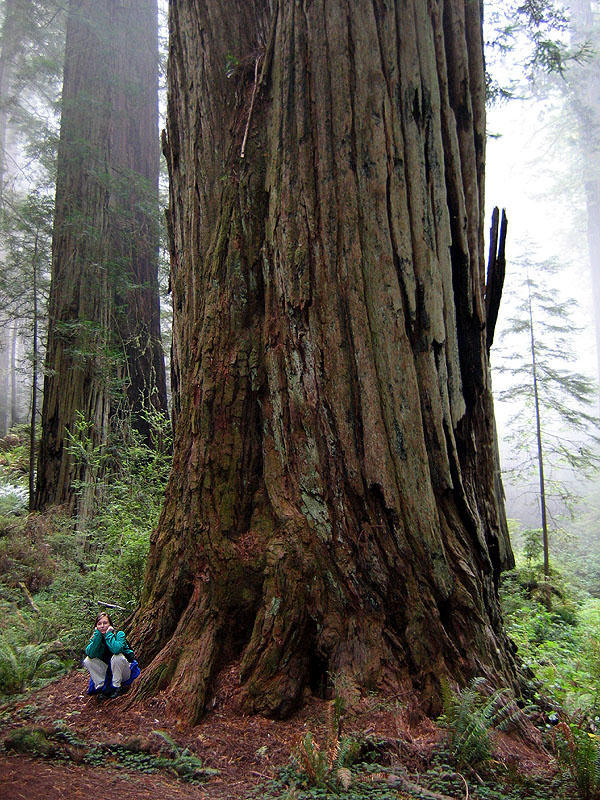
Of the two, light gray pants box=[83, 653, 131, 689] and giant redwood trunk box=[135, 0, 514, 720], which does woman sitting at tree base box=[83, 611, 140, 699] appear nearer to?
light gray pants box=[83, 653, 131, 689]

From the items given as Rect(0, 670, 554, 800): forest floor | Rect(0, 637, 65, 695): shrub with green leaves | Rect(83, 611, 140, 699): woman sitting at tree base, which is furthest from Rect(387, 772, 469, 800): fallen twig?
Rect(0, 637, 65, 695): shrub with green leaves

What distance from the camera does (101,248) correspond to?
797 centimetres

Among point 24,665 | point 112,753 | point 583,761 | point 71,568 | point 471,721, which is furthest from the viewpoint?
point 71,568

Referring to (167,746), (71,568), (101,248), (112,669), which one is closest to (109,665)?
(112,669)

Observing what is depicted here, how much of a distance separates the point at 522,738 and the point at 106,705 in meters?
2.31

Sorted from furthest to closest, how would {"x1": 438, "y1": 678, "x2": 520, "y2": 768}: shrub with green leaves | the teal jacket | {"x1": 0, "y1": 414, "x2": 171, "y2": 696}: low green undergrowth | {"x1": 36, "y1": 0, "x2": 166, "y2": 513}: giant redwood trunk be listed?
{"x1": 36, "y1": 0, "x2": 166, "y2": 513}: giant redwood trunk, {"x1": 0, "y1": 414, "x2": 171, "y2": 696}: low green undergrowth, the teal jacket, {"x1": 438, "y1": 678, "x2": 520, "y2": 768}: shrub with green leaves

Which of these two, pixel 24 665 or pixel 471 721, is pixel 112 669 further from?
pixel 471 721

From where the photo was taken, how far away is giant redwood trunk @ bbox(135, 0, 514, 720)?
2.94 m

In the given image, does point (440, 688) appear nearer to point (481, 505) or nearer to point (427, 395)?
point (481, 505)

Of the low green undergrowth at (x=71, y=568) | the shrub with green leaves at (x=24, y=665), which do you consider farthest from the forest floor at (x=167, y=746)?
the low green undergrowth at (x=71, y=568)

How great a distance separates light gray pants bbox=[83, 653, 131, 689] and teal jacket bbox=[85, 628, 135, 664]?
3 cm

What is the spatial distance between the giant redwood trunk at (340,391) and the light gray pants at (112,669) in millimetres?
126

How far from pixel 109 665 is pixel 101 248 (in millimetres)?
6593

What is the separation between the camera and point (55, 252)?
782cm
